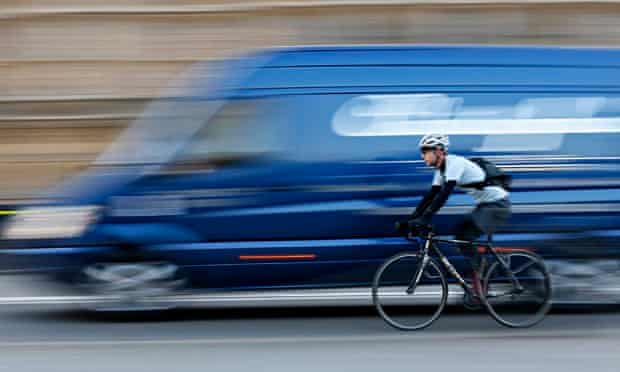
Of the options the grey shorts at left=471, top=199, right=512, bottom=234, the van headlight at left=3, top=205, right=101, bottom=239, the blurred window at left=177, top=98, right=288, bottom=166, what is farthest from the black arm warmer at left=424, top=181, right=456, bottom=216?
the van headlight at left=3, top=205, right=101, bottom=239

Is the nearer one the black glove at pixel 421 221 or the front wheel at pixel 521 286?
the black glove at pixel 421 221

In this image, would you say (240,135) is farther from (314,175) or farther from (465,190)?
(465,190)

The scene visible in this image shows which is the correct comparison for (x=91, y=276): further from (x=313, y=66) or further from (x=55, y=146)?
(x=55, y=146)

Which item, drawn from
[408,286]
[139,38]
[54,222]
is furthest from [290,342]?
[139,38]

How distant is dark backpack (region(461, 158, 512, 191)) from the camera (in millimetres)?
8711

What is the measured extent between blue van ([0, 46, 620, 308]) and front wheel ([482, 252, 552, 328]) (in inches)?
16.6

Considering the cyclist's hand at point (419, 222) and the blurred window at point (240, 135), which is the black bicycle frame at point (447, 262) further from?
the blurred window at point (240, 135)

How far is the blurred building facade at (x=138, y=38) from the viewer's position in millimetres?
17516

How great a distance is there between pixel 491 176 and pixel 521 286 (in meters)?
0.87

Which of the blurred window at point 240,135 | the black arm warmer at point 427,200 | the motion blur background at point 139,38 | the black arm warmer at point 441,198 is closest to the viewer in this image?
the black arm warmer at point 441,198

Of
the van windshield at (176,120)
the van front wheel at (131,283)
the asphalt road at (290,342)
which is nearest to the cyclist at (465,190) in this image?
the asphalt road at (290,342)

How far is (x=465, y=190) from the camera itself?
29.6ft

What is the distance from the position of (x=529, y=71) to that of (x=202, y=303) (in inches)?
127

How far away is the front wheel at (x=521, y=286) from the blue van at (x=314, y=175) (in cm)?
42
